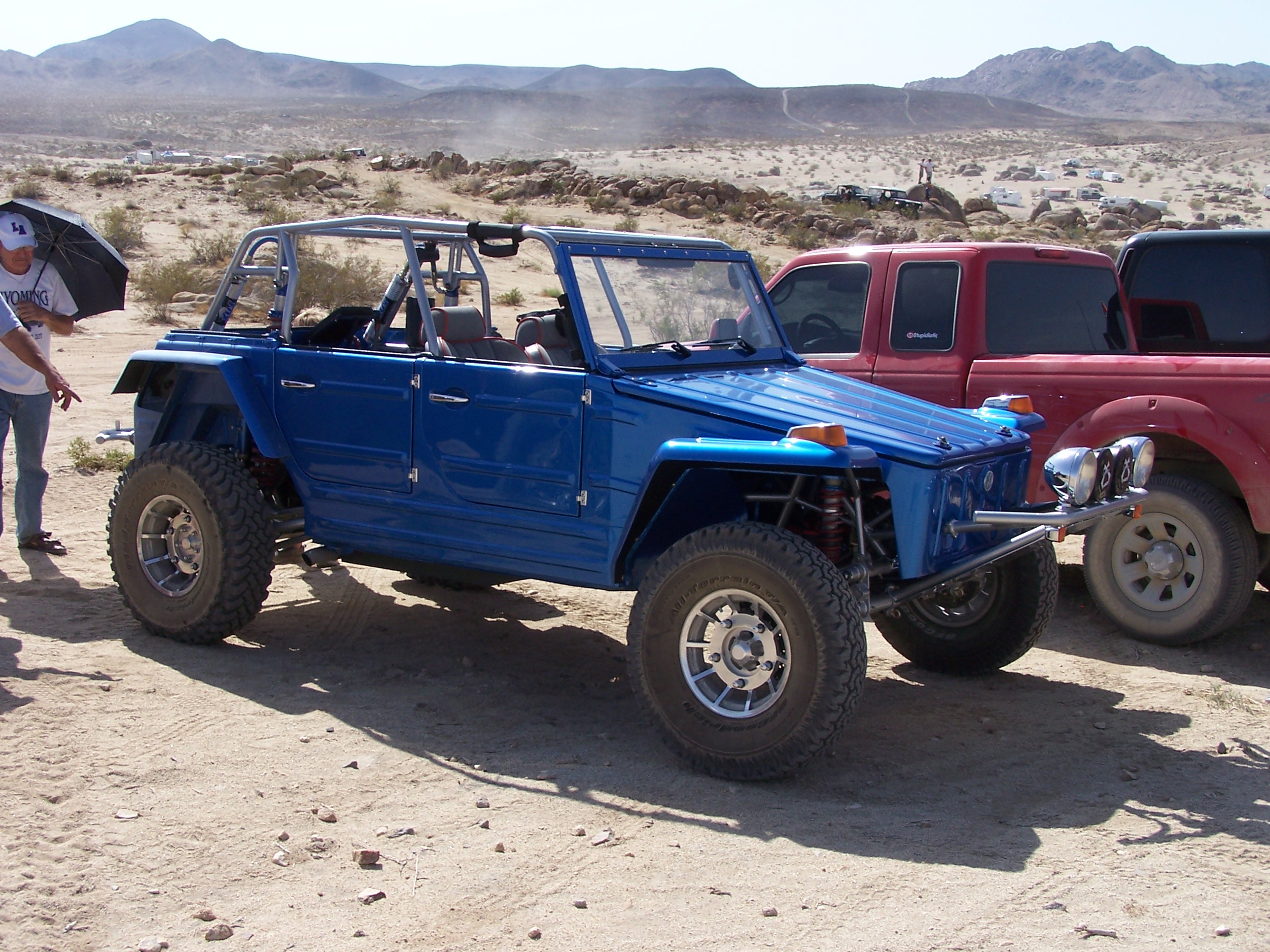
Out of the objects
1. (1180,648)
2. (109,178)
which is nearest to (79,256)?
(1180,648)

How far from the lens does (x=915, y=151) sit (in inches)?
3243

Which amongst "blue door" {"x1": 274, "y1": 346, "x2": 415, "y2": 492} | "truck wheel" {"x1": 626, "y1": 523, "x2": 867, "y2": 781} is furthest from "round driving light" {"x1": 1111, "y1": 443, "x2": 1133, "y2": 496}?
"blue door" {"x1": 274, "y1": 346, "x2": 415, "y2": 492}

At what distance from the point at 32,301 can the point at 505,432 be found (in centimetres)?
353

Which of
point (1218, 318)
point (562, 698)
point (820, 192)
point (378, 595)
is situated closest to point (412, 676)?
point (562, 698)

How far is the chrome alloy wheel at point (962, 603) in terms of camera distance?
5.56 meters

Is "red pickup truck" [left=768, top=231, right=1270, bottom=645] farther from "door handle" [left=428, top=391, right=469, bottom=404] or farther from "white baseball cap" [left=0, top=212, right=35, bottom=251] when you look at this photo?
"white baseball cap" [left=0, top=212, right=35, bottom=251]

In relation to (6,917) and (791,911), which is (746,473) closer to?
(791,911)

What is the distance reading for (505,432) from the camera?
4965 millimetres

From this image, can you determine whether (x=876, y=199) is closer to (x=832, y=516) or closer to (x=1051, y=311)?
(x=1051, y=311)

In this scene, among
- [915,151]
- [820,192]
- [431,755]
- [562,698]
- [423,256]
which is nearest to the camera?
[431,755]

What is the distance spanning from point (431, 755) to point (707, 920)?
4.92 ft

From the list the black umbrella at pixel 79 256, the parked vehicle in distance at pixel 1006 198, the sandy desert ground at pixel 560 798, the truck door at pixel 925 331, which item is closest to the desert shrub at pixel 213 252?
the black umbrella at pixel 79 256

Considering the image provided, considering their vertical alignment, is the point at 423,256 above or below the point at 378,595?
above

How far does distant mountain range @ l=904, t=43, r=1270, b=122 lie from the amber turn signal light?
536ft
